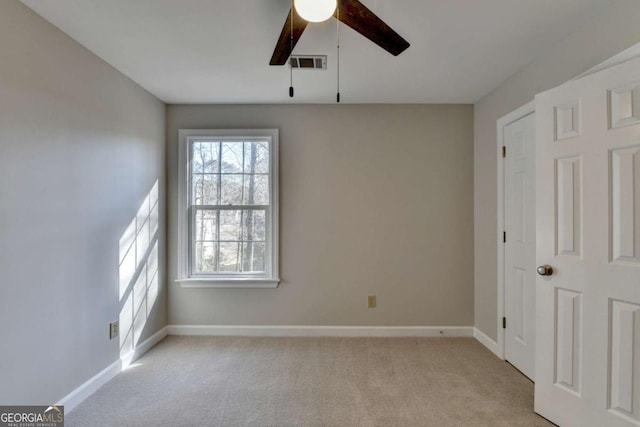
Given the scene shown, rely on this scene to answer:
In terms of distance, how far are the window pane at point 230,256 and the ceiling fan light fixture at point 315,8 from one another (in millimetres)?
2511

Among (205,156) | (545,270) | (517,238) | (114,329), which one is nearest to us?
(545,270)

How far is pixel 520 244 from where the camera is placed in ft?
8.46

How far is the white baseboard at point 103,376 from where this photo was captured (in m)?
2.05

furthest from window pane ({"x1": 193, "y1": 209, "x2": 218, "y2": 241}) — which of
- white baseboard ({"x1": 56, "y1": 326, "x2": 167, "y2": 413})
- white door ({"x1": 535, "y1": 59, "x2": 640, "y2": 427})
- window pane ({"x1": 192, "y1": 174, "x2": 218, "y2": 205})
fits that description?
white door ({"x1": 535, "y1": 59, "x2": 640, "y2": 427})

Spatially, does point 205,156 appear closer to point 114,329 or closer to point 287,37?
point 114,329

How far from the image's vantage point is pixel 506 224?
2768mm

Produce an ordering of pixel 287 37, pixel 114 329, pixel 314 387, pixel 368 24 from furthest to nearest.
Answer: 1. pixel 114 329
2. pixel 314 387
3. pixel 287 37
4. pixel 368 24

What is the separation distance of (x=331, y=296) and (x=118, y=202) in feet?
7.13

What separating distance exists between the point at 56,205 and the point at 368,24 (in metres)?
2.13

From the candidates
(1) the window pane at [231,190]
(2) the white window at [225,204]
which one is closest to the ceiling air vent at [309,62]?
(2) the white window at [225,204]

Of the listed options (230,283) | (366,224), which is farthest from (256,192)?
(366,224)

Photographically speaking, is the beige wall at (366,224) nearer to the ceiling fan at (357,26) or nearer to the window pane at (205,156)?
the window pane at (205,156)

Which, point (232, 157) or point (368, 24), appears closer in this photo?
point (368, 24)

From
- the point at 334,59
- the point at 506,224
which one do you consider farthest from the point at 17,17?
the point at 506,224
